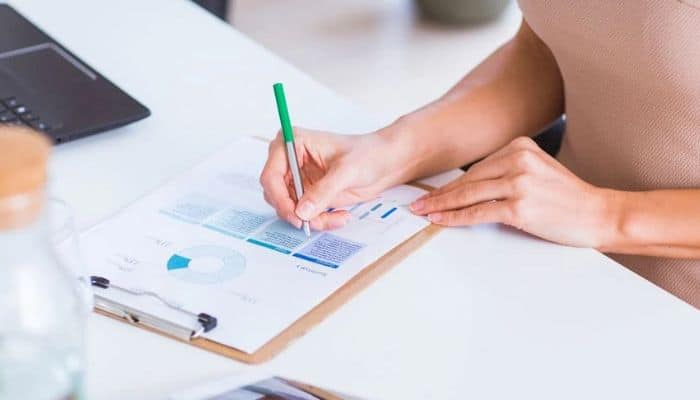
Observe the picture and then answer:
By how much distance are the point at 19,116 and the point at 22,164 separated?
71 cm

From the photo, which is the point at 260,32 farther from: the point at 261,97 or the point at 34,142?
the point at 34,142

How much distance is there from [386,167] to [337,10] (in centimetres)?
251

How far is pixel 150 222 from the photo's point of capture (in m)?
1.06

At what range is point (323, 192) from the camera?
3.50 ft

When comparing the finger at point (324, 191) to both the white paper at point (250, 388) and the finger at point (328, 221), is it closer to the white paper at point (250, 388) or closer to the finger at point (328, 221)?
the finger at point (328, 221)

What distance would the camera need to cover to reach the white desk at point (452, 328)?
86 cm

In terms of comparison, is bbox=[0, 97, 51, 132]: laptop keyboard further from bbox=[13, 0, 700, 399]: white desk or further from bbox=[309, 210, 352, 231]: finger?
bbox=[309, 210, 352, 231]: finger

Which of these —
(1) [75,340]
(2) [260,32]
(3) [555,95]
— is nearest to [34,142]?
(1) [75,340]

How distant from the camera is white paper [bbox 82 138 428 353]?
3.05 feet

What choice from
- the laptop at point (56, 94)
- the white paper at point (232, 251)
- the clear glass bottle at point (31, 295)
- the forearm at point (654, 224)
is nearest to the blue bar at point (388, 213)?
the white paper at point (232, 251)

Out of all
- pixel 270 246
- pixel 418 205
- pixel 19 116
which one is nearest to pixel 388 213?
pixel 418 205

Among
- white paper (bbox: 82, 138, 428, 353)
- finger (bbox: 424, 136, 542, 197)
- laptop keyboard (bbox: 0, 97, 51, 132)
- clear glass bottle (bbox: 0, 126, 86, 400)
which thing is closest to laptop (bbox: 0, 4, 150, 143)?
laptop keyboard (bbox: 0, 97, 51, 132)

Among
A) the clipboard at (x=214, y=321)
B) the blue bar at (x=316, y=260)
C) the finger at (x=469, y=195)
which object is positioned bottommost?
the clipboard at (x=214, y=321)

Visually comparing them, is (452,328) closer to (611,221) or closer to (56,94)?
(611,221)
